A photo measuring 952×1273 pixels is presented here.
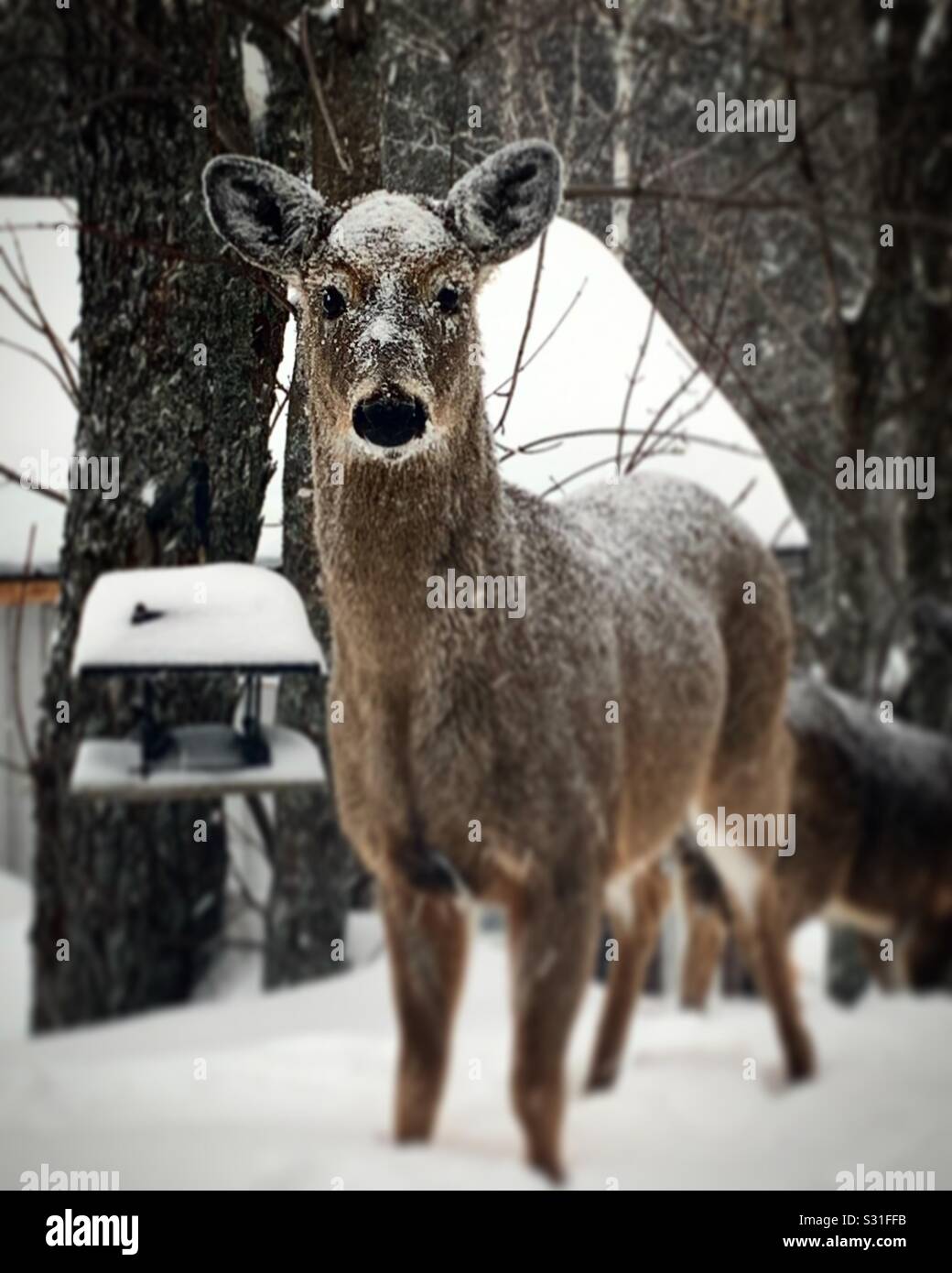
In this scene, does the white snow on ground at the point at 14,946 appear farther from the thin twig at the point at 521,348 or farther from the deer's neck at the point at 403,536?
the thin twig at the point at 521,348

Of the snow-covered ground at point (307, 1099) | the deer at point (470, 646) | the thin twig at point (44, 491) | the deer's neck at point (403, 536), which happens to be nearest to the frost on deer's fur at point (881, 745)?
the deer at point (470, 646)

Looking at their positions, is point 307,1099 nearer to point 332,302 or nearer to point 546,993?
point 546,993

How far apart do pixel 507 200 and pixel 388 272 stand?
0.79 ft

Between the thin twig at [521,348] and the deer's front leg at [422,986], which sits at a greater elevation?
the thin twig at [521,348]

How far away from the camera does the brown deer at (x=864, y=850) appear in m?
2.31

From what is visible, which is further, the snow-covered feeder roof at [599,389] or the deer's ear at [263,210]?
the snow-covered feeder roof at [599,389]

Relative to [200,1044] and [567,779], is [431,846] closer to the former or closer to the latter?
[567,779]

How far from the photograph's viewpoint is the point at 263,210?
6.44ft

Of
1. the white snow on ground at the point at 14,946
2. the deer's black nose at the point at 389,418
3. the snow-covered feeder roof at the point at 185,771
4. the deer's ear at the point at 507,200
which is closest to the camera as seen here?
the deer's black nose at the point at 389,418

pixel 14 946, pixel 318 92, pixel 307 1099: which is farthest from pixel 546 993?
pixel 318 92

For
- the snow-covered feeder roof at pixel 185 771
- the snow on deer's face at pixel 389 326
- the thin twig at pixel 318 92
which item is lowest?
the snow-covered feeder roof at pixel 185 771

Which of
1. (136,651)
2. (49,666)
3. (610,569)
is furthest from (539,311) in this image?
(49,666)

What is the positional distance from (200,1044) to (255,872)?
0.96 feet

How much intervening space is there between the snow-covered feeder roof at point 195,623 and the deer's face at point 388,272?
292 millimetres
